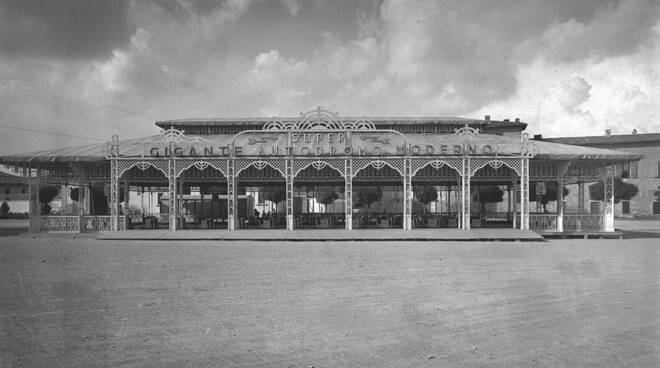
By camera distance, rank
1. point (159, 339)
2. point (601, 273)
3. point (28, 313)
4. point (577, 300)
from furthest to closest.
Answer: point (601, 273) < point (577, 300) < point (28, 313) < point (159, 339)

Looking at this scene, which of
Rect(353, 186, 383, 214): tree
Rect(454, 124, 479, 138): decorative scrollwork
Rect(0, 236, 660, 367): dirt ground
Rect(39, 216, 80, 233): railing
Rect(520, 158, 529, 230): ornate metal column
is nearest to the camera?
Rect(0, 236, 660, 367): dirt ground

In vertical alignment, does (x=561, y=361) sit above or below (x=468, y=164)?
below

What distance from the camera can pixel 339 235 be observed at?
2647 cm

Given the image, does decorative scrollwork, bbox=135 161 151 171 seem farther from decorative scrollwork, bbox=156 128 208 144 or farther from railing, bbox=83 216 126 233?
railing, bbox=83 216 126 233

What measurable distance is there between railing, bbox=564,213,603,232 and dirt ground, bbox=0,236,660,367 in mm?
12190

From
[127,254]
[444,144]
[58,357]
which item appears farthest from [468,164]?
[58,357]

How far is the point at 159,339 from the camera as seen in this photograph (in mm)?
7605

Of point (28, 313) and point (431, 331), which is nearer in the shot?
point (431, 331)

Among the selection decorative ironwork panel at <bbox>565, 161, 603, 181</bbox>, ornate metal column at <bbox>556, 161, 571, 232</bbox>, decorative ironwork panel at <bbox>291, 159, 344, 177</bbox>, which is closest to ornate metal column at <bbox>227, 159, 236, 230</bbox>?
decorative ironwork panel at <bbox>291, 159, 344, 177</bbox>

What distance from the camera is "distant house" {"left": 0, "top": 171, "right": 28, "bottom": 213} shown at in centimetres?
7219

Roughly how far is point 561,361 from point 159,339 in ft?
16.7

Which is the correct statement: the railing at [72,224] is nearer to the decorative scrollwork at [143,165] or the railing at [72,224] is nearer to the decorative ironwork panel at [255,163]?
the decorative scrollwork at [143,165]

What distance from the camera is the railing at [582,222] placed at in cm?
2842

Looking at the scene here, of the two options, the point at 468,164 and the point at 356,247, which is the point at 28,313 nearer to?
the point at 356,247
